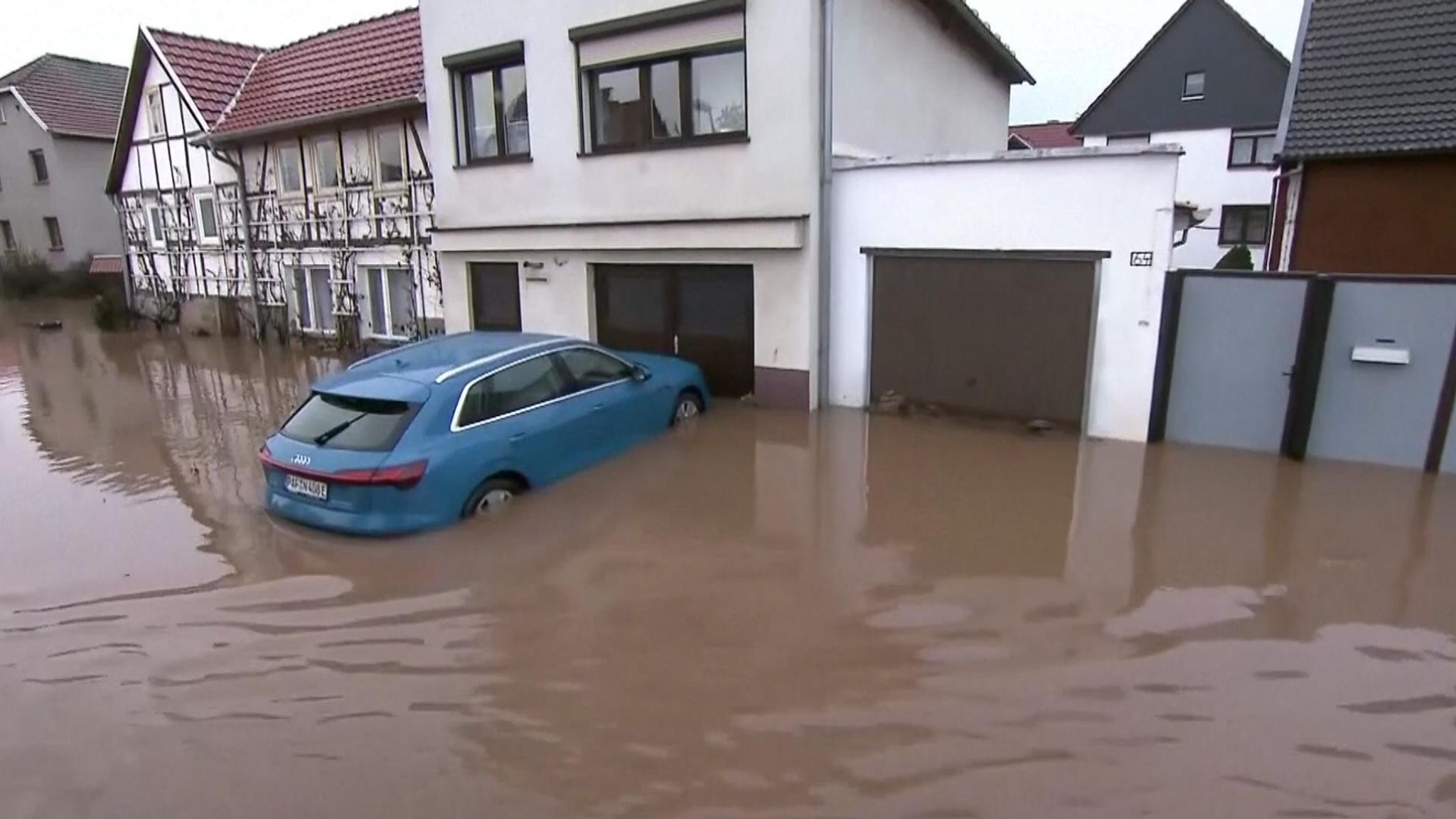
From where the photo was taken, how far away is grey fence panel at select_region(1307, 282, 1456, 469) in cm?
684

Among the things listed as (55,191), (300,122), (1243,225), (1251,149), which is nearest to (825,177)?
(300,122)

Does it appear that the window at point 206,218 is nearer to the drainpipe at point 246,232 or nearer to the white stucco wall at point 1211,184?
the drainpipe at point 246,232

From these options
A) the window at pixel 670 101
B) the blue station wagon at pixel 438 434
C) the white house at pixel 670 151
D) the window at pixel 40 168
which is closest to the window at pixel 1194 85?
the white house at pixel 670 151

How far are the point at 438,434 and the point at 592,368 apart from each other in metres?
1.97

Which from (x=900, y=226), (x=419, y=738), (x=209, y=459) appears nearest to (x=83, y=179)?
(x=209, y=459)

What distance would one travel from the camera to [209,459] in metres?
8.43

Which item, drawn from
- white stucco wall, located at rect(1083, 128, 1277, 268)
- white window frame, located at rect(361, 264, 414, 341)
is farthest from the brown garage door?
white stucco wall, located at rect(1083, 128, 1277, 268)

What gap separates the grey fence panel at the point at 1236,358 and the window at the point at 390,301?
12.5 metres

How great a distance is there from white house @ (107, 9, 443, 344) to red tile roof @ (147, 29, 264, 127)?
3 centimetres

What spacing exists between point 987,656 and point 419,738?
288cm

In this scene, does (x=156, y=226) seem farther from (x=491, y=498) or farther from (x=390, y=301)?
(x=491, y=498)

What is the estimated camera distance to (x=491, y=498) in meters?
6.48

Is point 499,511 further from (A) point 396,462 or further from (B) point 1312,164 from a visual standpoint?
(B) point 1312,164

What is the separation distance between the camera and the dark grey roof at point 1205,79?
949 inches
